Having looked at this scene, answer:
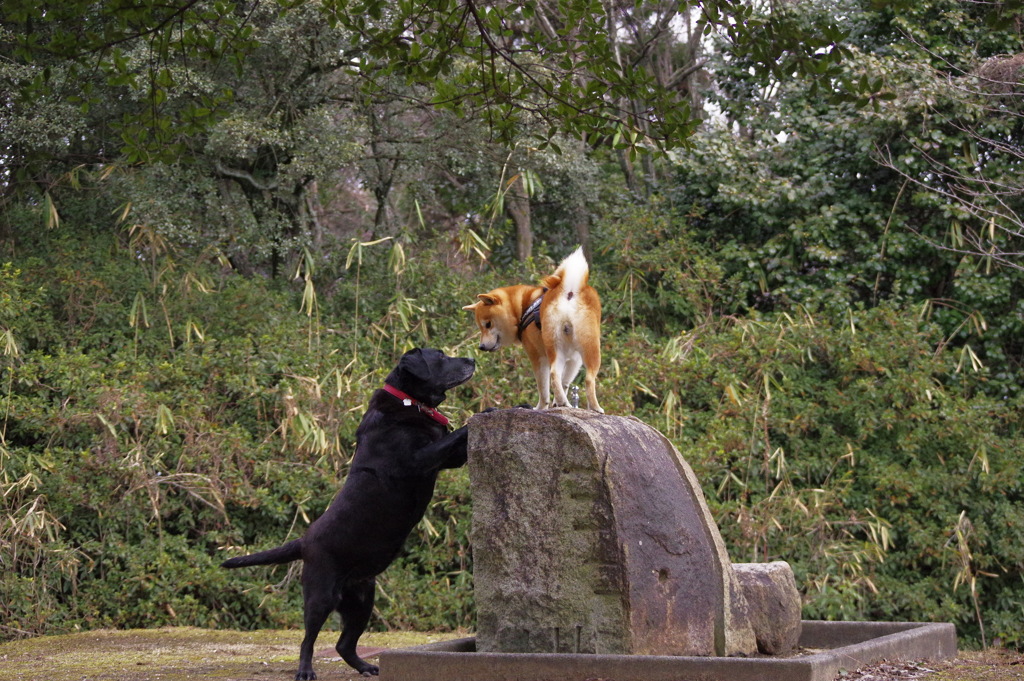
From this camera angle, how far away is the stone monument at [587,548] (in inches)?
203

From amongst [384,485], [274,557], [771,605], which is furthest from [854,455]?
[274,557]

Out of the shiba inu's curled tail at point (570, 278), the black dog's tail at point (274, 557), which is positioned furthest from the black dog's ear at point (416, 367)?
the black dog's tail at point (274, 557)

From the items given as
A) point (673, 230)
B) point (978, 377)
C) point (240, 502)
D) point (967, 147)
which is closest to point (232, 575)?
point (240, 502)

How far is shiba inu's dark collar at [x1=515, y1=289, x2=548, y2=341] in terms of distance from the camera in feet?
18.9

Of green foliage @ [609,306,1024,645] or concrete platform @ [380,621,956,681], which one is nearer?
concrete platform @ [380,621,956,681]

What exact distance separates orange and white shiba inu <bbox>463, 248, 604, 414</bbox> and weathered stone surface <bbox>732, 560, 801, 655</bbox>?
1.30 m

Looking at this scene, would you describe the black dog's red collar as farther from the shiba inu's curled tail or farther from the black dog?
the shiba inu's curled tail

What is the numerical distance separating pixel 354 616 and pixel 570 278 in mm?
2287

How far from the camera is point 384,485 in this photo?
18.6 ft

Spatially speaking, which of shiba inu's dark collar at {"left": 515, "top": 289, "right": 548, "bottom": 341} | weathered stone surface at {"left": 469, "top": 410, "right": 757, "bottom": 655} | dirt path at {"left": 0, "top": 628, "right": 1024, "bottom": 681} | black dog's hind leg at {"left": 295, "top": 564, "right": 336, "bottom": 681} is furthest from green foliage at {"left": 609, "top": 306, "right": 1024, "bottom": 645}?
black dog's hind leg at {"left": 295, "top": 564, "right": 336, "bottom": 681}

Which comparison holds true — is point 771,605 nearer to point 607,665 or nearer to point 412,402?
point 607,665

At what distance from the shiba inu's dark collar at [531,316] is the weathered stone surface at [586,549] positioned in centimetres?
60

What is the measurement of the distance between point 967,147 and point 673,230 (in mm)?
3849

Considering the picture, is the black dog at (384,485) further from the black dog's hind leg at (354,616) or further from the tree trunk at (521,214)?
the tree trunk at (521,214)
